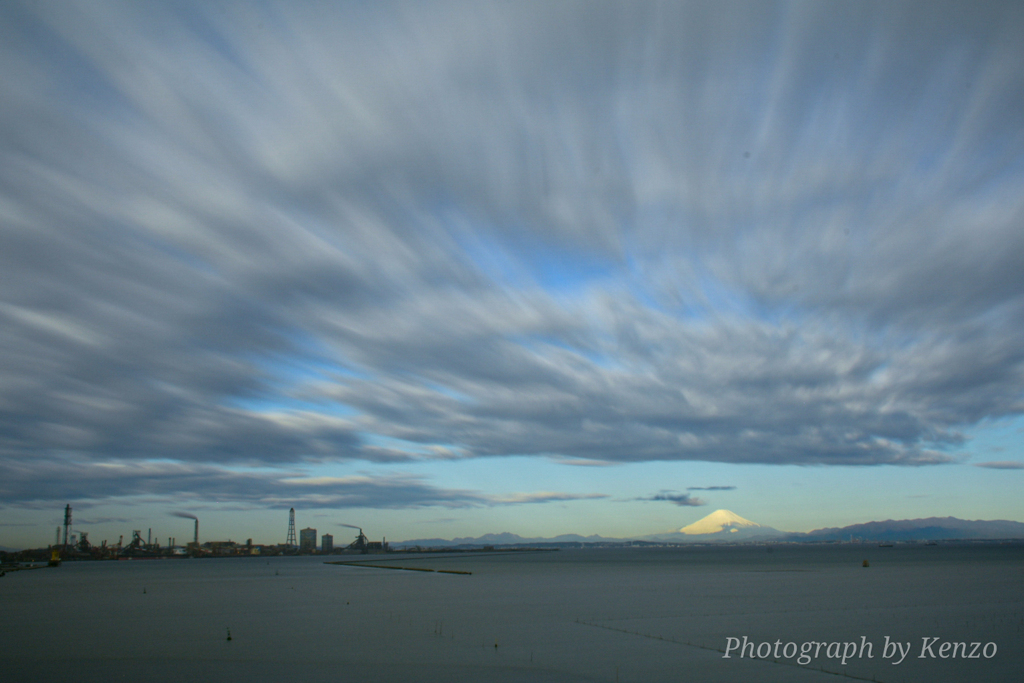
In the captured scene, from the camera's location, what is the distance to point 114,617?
4762 centimetres

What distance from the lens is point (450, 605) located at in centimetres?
5416

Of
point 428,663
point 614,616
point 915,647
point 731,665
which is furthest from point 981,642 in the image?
point 428,663

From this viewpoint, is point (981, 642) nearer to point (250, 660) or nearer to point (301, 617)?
point (250, 660)

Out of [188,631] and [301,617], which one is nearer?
[188,631]

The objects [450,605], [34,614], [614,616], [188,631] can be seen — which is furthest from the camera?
[450,605]

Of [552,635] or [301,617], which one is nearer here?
[552,635]

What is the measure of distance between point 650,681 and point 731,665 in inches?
185

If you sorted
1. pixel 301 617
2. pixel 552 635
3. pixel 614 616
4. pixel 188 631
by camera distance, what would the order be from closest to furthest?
pixel 552 635
pixel 188 631
pixel 614 616
pixel 301 617

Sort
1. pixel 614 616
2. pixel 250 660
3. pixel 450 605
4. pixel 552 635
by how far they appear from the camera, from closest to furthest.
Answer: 1. pixel 250 660
2. pixel 552 635
3. pixel 614 616
4. pixel 450 605

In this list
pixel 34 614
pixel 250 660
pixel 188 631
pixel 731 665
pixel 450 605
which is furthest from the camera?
pixel 450 605

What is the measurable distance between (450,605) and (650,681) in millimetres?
33654

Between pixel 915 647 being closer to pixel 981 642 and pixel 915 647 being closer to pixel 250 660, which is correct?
pixel 981 642

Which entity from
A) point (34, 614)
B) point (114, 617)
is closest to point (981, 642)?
point (114, 617)

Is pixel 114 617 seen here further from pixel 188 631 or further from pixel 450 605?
pixel 450 605
